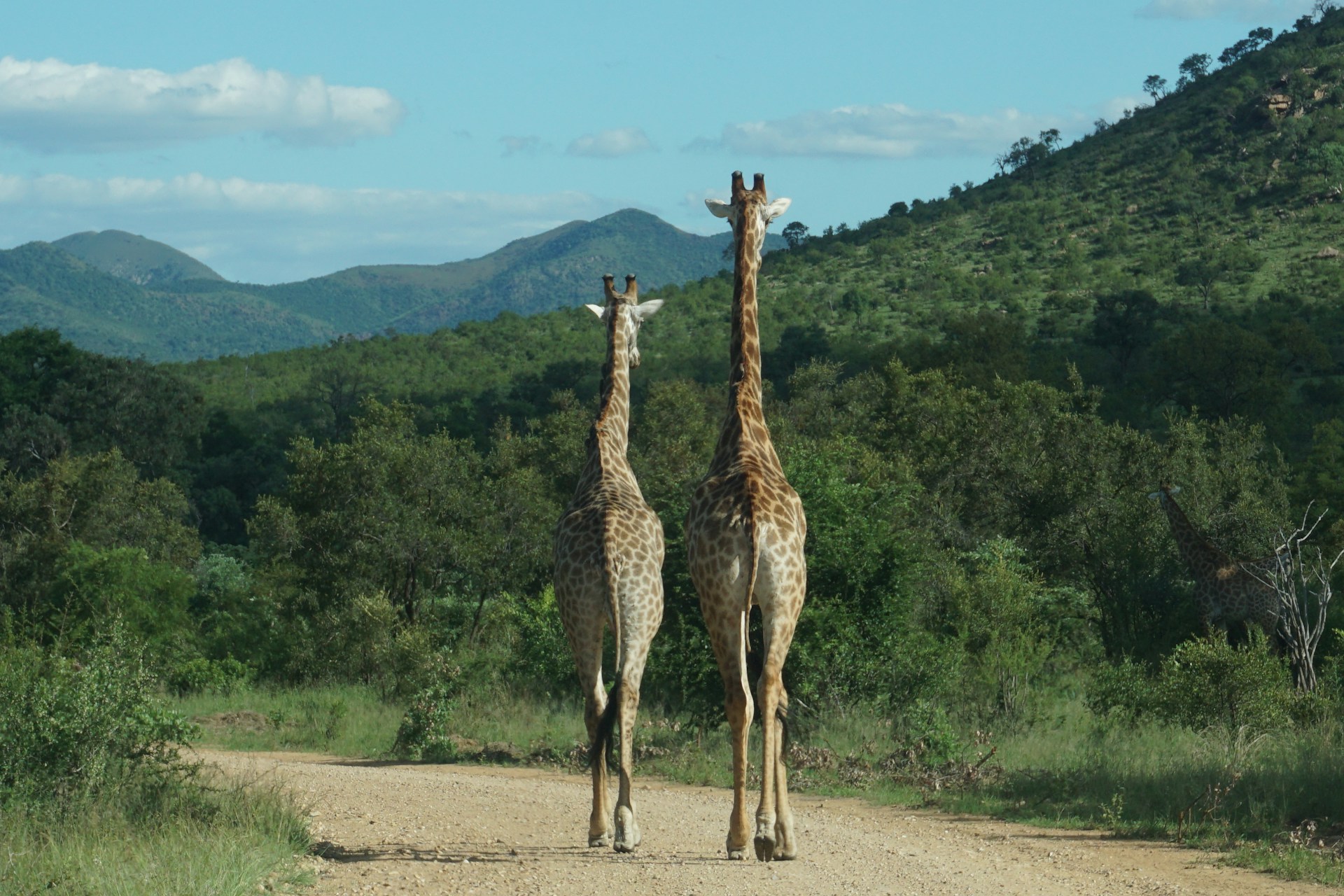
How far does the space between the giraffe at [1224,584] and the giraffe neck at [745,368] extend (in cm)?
921

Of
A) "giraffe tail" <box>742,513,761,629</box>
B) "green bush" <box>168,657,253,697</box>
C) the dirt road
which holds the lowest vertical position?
"green bush" <box>168,657,253,697</box>

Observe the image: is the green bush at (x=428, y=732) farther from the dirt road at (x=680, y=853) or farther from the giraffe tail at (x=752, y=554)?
the giraffe tail at (x=752, y=554)

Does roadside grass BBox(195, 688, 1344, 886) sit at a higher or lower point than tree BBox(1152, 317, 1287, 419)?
lower

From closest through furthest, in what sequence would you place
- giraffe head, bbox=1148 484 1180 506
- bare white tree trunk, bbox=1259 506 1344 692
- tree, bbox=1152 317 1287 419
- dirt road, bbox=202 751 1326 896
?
dirt road, bbox=202 751 1326 896 < bare white tree trunk, bbox=1259 506 1344 692 < giraffe head, bbox=1148 484 1180 506 < tree, bbox=1152 317 1287 419

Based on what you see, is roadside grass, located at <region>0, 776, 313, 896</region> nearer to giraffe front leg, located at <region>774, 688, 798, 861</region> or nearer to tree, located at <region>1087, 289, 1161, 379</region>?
giraffe front leg, located at <region>774, 688, 798, 861</region>

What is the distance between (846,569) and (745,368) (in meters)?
4.71

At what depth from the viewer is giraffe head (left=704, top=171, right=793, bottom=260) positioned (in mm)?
9688

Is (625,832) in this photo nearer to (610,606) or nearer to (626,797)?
(626,797)

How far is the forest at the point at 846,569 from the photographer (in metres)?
10.8

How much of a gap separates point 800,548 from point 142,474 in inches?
1783

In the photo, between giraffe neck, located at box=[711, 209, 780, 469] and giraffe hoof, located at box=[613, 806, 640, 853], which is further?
giraffe neck, located at box=[711, 209, 780, 469]

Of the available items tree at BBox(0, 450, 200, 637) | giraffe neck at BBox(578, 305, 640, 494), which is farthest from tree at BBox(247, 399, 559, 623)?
giraffe neck at BBox(578, 305, 640, 494)

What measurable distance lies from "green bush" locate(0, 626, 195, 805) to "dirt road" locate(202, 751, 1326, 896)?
1.14m

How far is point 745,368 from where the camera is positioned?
9.24m
